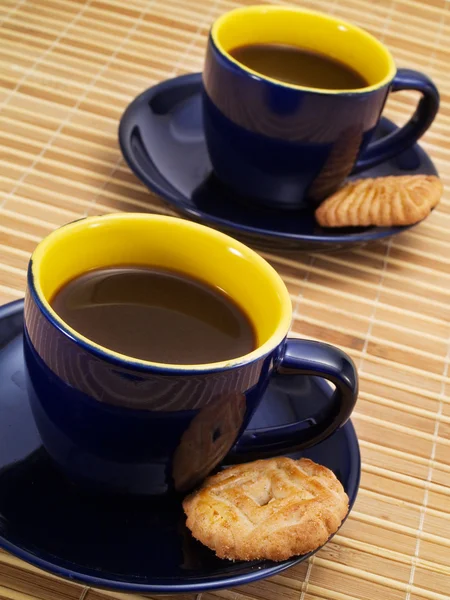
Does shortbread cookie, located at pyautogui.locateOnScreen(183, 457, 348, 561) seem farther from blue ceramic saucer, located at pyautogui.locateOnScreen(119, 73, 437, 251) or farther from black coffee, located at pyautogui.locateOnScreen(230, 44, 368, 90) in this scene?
black coffee, located at pyautogui.locateOnScreen(230, 44, 368, 90)

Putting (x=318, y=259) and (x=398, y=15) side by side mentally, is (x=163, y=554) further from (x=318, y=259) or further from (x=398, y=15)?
(x=398, y=15)

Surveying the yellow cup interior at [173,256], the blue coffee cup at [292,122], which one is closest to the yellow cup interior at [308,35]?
the blue coffee cup at [292,122]

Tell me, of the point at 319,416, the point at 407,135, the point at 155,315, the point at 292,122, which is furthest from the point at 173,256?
the point at 407,135

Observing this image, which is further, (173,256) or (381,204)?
(381,204)

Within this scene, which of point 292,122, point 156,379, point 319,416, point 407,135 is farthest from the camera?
point 407,135

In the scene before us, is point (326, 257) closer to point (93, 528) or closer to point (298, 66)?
point (298, 66)

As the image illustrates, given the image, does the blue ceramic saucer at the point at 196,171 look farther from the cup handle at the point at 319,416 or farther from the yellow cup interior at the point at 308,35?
the cup handle at the point at 319,416

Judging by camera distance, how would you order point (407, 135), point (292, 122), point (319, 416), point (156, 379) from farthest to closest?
point (407, 135) → point (292, 122) → point (319, 416) → point (156, 379)
